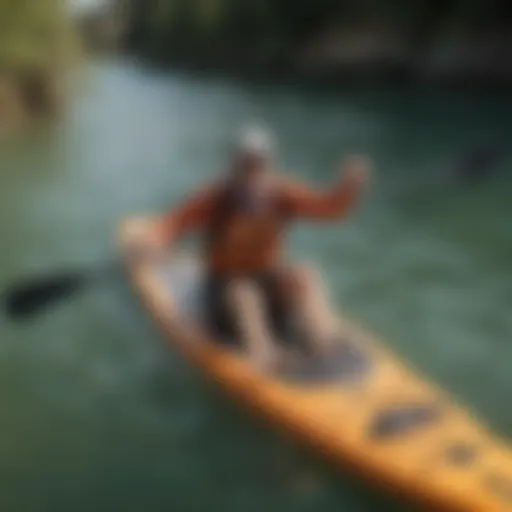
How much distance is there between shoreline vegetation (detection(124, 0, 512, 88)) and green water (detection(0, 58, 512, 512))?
0.22 meters

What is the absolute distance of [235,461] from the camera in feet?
3.76

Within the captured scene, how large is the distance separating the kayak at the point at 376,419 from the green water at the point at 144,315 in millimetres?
36

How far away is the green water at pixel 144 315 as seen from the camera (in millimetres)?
1111

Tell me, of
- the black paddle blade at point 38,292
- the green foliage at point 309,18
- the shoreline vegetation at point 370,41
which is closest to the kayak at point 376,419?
the black paddle blade at point 38,292

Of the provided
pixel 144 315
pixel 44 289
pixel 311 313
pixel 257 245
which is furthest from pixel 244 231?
pixel 44 289

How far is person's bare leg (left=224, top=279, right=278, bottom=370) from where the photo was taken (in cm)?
117

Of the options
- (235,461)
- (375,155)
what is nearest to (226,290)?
(235,461)

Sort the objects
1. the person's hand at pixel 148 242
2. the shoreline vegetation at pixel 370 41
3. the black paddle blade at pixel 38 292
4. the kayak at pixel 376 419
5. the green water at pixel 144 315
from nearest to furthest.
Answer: the kayak at pixel 376 419 < the green water at pixel 144 315 < the person's hand at pixel 148 242 < the black paddle blade at pixel 38 292 < the shoreline vegetation at pixel 370 41

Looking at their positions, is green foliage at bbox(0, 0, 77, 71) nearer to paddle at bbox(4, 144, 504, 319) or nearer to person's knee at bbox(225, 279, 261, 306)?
paddle at bbox(4, 144, 504, 319)

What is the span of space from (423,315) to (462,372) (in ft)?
0.70

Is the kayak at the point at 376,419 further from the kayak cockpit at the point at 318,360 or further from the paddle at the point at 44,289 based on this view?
the paddle at the point at 44,289

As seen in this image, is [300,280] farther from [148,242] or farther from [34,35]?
[34,35]

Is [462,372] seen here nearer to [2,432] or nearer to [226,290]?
[226,290]

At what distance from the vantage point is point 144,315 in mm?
1448
